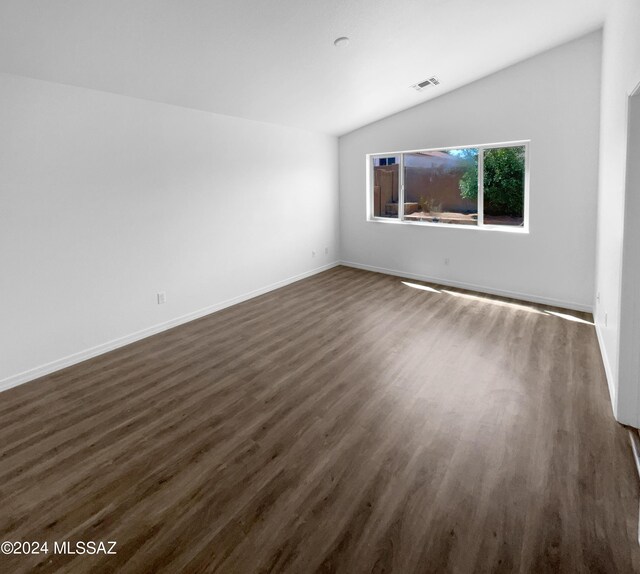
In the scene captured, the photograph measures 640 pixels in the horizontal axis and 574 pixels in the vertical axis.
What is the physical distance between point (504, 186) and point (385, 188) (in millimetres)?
1991

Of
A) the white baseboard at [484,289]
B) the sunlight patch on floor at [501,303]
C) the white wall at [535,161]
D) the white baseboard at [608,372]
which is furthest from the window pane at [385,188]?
the white baseboard at [608,372]

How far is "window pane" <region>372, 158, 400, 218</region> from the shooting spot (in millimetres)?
6527

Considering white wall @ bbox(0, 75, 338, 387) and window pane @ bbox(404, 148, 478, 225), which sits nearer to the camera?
white wall @ bbox(0, 75, 338, 387)

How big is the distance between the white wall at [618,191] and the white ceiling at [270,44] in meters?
0.99

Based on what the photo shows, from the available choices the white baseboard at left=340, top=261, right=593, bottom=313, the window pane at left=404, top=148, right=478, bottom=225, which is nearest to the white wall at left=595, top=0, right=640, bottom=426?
the white baseboard at left=340, top=261, right=593, bottom=313

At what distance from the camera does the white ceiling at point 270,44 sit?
2.62 metres

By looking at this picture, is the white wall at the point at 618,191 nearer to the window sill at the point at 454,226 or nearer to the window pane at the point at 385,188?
the window sill at the point at 454,226

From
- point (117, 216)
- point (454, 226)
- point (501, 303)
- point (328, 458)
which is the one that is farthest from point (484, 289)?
point (117, 216)

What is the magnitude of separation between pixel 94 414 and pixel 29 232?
1.62 meters

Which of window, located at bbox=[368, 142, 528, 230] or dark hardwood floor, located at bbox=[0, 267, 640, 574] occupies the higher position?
window, located at bbox=[368, 142, 528, 230]

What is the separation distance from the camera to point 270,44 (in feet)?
10.8

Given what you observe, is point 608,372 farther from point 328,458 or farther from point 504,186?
point 504,186

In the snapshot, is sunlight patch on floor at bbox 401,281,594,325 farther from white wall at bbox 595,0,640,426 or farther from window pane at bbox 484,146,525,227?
white wall at bbox 595,0,640,426

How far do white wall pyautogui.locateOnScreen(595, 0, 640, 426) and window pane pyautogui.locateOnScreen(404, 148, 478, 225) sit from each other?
2.29 metres
